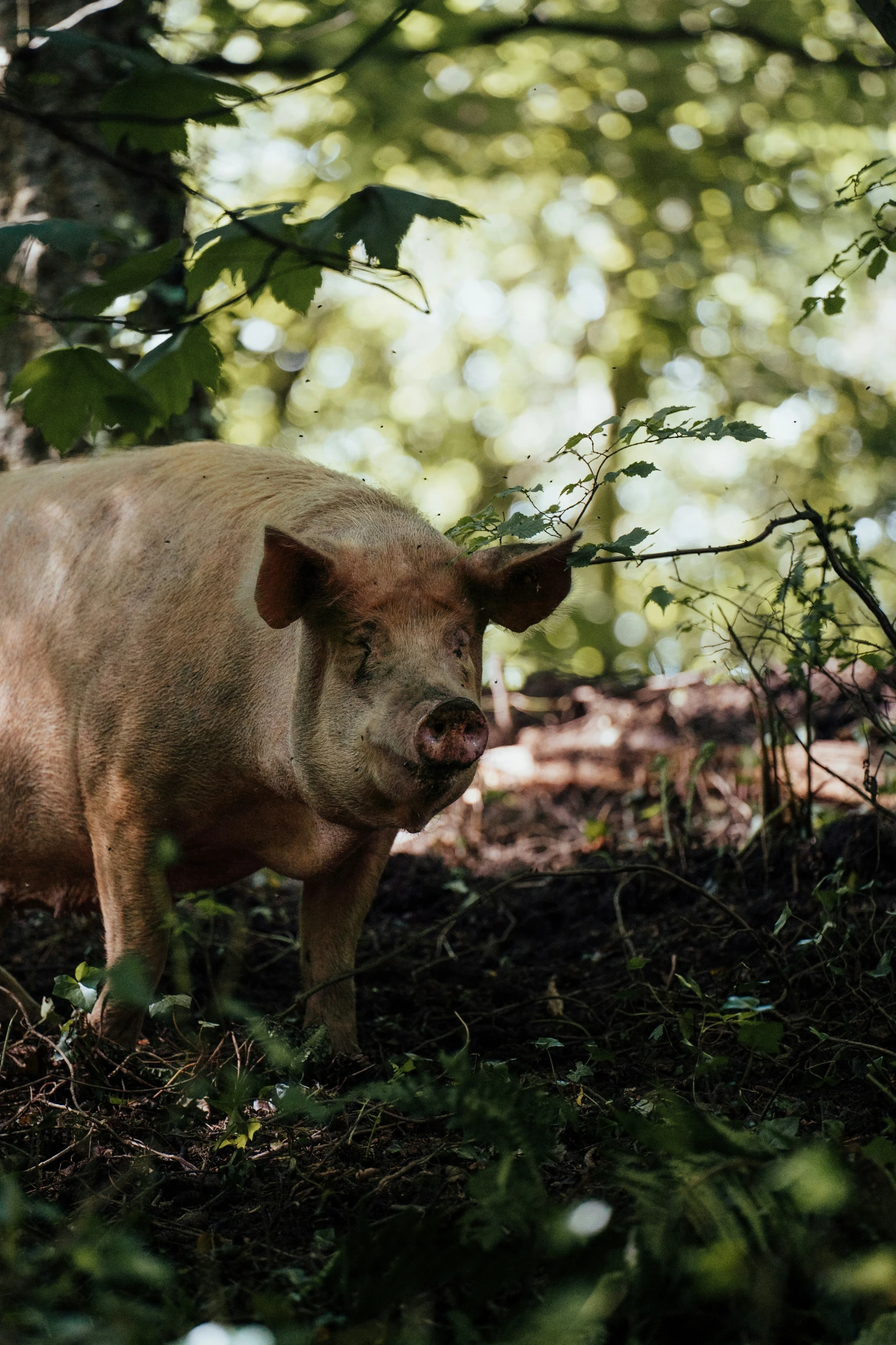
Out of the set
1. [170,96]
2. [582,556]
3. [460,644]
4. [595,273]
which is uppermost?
[170,96]

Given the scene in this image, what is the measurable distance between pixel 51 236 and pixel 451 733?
1720 millimetres

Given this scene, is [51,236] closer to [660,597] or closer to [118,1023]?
[660,597]

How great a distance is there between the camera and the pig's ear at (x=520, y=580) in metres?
3.70

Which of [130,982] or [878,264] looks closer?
[130,982]

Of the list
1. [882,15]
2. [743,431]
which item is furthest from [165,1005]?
[882,15]

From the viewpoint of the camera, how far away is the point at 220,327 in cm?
726

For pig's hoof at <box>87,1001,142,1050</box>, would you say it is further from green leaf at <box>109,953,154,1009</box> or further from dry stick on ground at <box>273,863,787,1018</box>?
green leaf at <box>109,953,154,1009</box>

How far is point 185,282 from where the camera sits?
3.56 meters

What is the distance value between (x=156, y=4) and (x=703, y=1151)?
6774 mm

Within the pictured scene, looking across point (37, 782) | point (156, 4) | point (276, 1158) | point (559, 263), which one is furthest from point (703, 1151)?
point (559, 263)

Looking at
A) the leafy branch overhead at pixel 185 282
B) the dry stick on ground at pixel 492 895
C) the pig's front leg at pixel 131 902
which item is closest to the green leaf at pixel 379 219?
the leafy branch overhead at pixel 185 282

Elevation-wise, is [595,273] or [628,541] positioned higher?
[628,541]

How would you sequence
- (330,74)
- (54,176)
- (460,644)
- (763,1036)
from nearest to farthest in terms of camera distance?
1. (330,74)
2. (763,1036)
3. (460,644)
4. (54,176)

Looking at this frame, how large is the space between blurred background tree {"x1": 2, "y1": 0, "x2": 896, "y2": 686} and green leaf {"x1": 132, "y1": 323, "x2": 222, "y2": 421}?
1.83m
